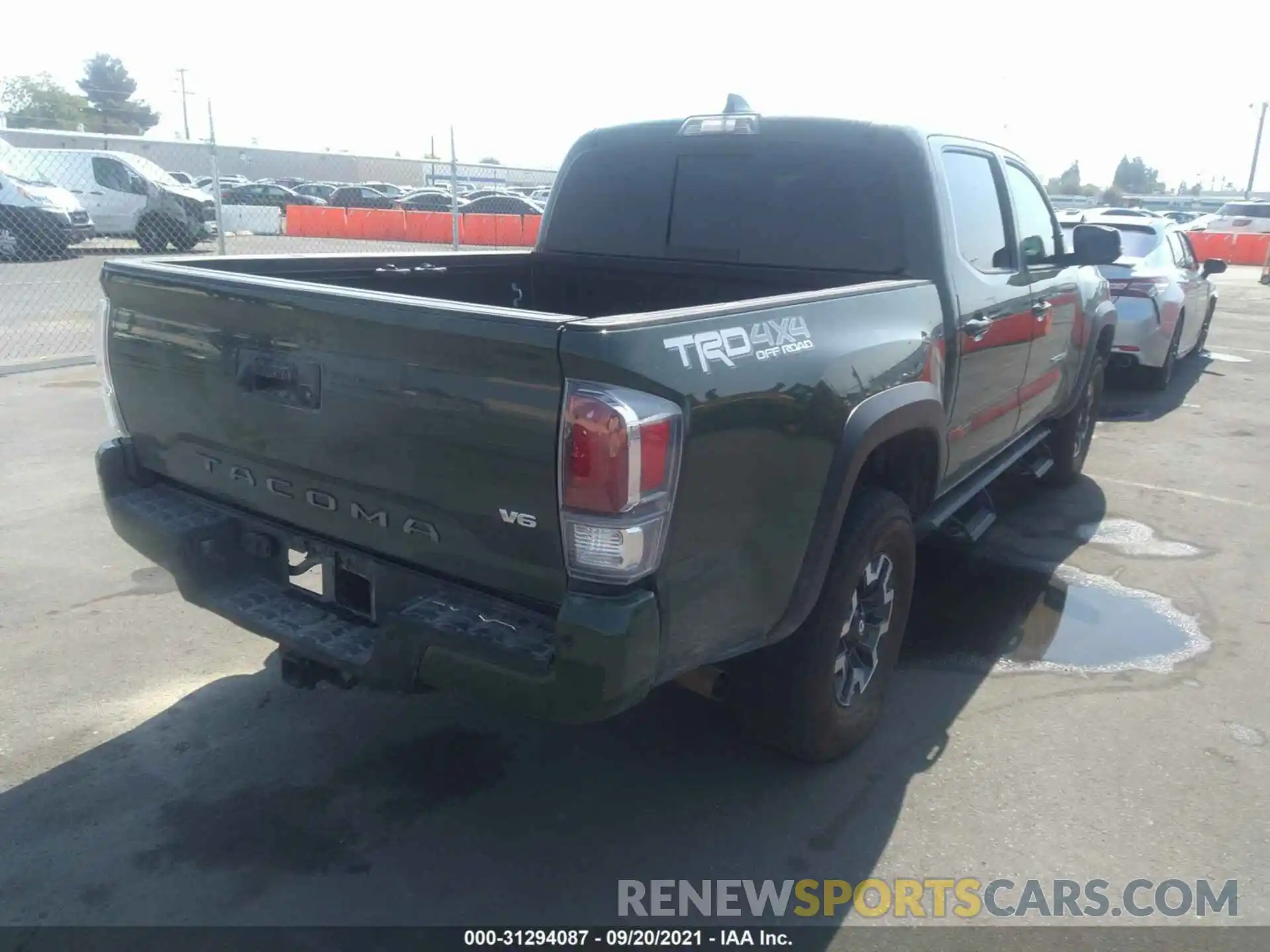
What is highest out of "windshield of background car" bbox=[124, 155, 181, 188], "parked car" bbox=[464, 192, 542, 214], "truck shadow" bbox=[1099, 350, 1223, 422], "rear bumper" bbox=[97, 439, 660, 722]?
"windshield of background car" bbox=[124, 155, 181, 188]

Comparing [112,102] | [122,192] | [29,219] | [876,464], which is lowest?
[876,464]

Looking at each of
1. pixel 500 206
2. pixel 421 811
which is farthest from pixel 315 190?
pixel 421 811

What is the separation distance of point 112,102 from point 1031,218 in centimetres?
7798

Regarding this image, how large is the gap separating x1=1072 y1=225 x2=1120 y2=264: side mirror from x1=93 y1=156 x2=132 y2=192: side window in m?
19.0

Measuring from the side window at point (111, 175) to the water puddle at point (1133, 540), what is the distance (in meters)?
19.1

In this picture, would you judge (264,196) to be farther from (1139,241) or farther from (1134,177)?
(1134,177)

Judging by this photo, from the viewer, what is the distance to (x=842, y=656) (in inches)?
136

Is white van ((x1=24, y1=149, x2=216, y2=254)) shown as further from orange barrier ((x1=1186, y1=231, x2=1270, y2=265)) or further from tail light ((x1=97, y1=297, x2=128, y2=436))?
orange barrier ((x1=1186, y1=231, x2=1270, y2=265))

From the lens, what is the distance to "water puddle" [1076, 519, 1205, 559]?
579 centimetres

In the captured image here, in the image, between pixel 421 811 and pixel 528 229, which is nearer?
pixel 421 811

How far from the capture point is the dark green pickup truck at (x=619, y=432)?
2393mm

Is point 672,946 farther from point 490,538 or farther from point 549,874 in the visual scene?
point 490,538

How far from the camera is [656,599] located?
2.43 m

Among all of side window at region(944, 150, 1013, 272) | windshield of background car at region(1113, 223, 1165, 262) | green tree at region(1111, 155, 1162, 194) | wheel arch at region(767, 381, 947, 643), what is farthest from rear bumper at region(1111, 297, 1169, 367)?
green tree at region(1111, 155, 1162, 194)
